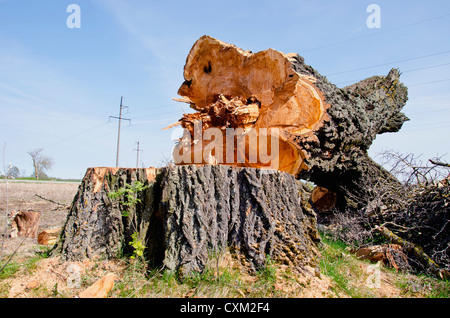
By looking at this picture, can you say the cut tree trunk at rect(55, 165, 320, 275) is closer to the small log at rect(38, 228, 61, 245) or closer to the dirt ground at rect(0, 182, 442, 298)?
the dirt ground at rect(0, 182, 442, 298)

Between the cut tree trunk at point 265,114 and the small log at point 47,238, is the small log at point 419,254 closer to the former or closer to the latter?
the cut tree trunk at point 265,114

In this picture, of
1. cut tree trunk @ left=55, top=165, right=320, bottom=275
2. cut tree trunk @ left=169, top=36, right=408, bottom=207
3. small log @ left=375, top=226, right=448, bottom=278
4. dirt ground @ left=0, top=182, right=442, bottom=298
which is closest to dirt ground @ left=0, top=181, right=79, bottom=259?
dirt ground @ left=0, top=182, right=442, bottom=298

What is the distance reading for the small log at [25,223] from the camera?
195 inches

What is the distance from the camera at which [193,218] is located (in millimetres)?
2441

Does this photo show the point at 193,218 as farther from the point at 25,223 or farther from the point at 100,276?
the point at 25,223

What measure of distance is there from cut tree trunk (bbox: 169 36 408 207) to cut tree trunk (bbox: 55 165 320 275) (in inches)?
43.0

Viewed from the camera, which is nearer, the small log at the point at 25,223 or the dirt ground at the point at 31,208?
the dirt ground at the point at 31,208

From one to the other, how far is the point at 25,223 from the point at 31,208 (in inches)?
150

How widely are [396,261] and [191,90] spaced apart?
3586mm

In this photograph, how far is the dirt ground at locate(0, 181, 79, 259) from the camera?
378 cm

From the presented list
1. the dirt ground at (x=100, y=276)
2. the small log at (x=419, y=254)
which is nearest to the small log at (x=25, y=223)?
the dirt ground at (x=100, y=276)

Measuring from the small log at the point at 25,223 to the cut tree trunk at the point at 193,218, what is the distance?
288cm
